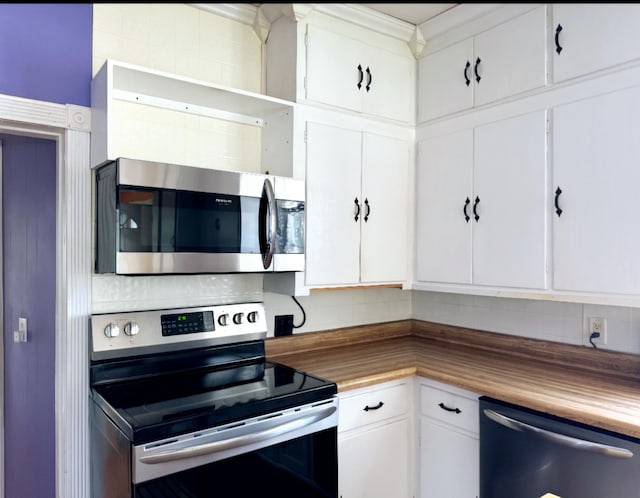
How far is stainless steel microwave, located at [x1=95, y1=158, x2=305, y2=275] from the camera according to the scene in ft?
5.72

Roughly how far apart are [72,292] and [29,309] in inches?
29.9

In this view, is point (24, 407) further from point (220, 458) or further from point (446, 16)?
point (446, 16)

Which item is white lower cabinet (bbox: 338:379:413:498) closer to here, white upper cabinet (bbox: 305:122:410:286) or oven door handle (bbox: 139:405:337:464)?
oven door handle (bbox: 139:405:337:464)

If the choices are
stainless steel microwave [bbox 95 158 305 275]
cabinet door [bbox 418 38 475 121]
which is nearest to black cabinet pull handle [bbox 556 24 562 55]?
cabinet door [bbox 418 38 475 121]

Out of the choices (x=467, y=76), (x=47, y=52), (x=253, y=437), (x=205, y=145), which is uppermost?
(x=467, y=76)

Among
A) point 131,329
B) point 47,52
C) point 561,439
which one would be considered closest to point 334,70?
point 47,52

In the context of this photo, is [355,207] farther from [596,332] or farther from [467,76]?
[596,332]

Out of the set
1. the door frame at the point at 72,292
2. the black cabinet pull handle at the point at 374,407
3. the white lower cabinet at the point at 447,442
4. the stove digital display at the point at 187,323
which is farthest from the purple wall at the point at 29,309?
the white lower cabinet at the point at 447,442

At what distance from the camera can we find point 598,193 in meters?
1.92

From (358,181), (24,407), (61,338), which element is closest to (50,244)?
(61,338)

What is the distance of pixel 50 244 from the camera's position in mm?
2281

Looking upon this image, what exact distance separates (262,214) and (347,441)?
103 centimetres

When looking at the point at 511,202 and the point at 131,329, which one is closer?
the point at 131,329

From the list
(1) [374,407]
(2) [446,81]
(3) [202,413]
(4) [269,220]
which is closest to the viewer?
(3) [202,413]
